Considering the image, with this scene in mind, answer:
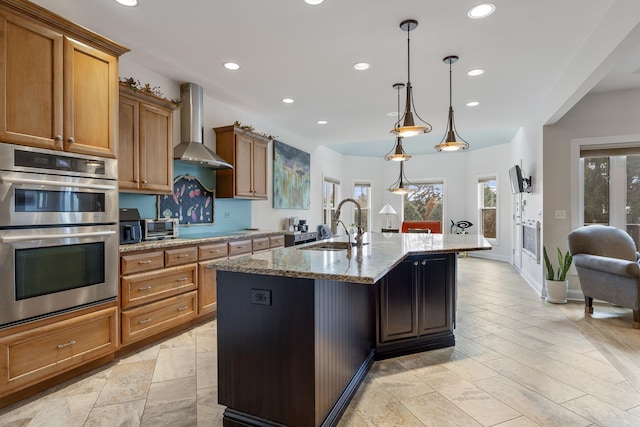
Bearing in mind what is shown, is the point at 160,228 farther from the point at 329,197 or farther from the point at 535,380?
the point at 329,197

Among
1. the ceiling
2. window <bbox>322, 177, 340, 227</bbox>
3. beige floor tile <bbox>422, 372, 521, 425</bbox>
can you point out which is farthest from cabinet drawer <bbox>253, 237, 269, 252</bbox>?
window <bbox>322, 177, 340, 227</bbox>

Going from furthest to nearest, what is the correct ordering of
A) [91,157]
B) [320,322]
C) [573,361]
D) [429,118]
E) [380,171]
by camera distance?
[380,171] → [429,118] → [573,361] → [91,157] → [320,322]

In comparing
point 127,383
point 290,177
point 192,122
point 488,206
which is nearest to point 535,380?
point 127,383

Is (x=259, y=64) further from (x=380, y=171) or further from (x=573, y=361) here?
(x=380, y=171)

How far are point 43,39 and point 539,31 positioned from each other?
3695 mm

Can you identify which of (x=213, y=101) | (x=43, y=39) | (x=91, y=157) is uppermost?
(x=213, y=101)

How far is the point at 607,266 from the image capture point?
3516 mm

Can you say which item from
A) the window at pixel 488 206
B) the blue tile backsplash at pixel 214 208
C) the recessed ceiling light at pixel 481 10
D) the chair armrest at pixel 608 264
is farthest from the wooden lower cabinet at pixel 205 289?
the window at pixel 488 206

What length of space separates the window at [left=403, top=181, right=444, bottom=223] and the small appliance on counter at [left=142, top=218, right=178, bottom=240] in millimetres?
7169

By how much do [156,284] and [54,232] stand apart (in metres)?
0.95

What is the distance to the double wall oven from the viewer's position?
6.44 feet

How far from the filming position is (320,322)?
1704 mm

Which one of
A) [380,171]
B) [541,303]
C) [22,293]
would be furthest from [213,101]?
[380,171]

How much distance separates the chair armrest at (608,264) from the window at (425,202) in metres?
5.31
